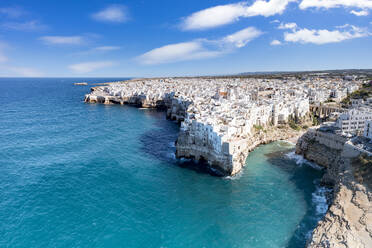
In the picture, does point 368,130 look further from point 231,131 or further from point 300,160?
point 231,131

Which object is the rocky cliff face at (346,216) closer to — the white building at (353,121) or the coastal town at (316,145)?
the coastal town at (316,145)

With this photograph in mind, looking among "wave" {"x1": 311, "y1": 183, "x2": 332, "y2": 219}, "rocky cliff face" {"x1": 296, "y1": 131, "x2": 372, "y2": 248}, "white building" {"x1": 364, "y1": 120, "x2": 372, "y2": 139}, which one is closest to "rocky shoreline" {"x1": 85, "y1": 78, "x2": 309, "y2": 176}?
"wave" {"x1": 311, "y1": 183, "x2": 332, "y2": 219}

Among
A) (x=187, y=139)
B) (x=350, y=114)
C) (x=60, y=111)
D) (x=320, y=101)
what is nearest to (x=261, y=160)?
(x=187, y=139)

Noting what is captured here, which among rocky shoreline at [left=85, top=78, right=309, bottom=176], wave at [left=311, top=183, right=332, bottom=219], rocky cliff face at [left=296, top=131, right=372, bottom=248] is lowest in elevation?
wave at [left=311, top=183, right=332, bottom=219]

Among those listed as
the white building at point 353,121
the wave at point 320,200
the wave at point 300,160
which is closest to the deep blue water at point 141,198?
the wave at point 320,200

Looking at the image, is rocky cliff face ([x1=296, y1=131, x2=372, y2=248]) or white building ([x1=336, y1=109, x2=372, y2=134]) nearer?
rocky cliff face ([x1=296, y1=131, x2=372, y2=248])

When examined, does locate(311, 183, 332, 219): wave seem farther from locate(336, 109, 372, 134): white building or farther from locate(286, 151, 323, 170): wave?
locate(336, 109, 372, 134): white building

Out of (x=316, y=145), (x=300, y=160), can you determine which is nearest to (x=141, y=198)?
(x=300, y=160)

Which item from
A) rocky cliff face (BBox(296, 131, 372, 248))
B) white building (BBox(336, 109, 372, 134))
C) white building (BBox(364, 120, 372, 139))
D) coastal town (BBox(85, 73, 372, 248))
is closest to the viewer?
rocky cliff face (BBox(296, 131, 372, 248))

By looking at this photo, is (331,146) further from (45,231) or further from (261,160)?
(45,231)
